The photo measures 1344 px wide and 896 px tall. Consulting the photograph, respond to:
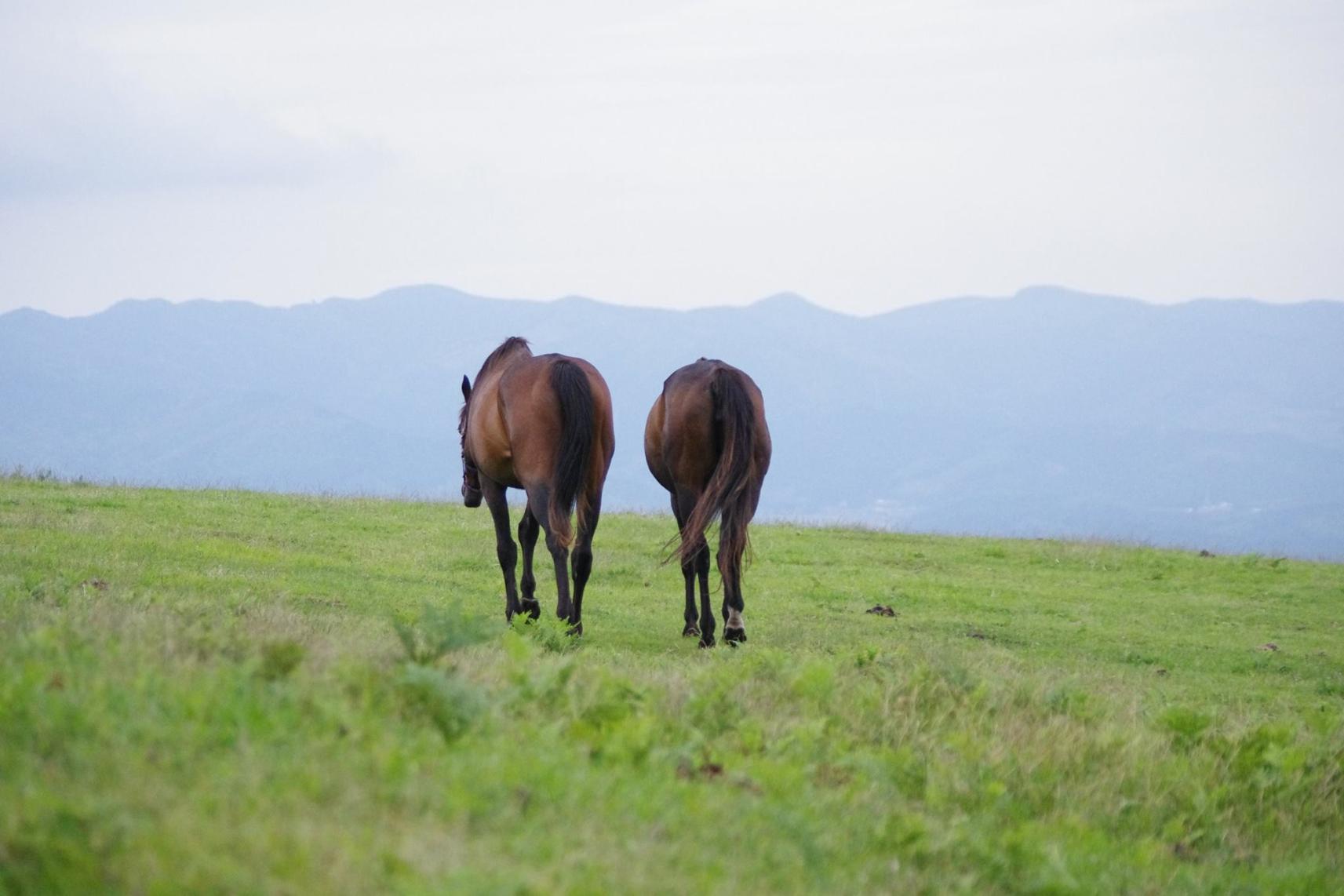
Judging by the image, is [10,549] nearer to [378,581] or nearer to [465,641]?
[378,581]

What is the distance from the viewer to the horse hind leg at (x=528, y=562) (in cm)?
1325

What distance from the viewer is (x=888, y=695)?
8.36 meters

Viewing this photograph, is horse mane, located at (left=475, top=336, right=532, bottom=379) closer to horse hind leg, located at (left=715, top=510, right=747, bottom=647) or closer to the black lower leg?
the black lower leg

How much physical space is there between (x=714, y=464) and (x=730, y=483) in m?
0.49

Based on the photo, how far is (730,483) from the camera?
12539 mm

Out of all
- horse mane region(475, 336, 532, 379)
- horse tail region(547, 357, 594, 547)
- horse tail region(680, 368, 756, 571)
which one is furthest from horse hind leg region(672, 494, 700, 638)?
horse mane region(475, 336, 532, 379)

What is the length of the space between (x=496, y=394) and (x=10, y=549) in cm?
507

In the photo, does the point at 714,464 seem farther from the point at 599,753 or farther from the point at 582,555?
the point at 599,753

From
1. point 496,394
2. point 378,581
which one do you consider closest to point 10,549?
point 378,581

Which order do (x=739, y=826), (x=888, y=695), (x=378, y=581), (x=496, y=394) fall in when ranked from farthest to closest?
(x=378, y=581), (x=496, y=394), (x=888, y=695), (x=739, y=826)

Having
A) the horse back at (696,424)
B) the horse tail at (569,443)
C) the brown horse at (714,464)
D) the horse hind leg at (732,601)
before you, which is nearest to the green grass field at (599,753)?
the horse hind leg at (732,601)

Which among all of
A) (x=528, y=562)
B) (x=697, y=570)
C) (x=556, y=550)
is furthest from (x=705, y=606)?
(x=528, y=562)

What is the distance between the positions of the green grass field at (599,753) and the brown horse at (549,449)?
0.70 metres

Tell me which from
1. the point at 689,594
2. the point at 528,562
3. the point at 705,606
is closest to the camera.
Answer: the point at 705,606
